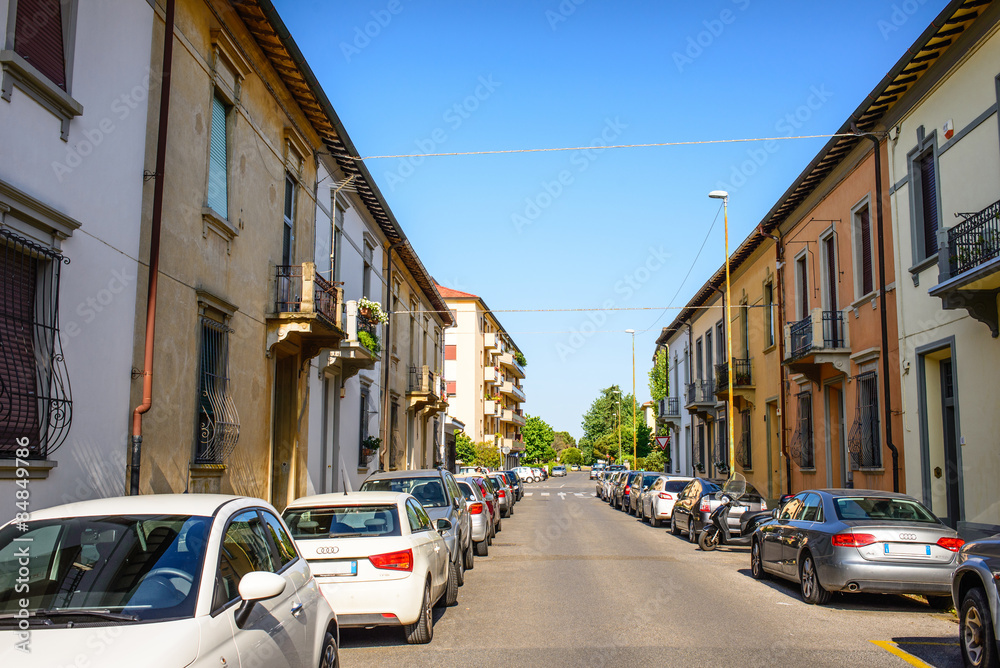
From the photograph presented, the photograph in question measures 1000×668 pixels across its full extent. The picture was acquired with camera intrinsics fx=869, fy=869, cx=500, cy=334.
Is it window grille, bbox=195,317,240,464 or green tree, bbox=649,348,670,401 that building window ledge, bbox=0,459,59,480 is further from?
green tree, bbox=649,348,670,401

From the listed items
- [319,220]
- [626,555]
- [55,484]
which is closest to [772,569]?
[626,555]

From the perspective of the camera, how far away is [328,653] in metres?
5.79

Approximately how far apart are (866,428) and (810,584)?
9527 millimetres

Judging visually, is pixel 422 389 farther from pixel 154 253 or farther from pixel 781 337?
pixel 154 253

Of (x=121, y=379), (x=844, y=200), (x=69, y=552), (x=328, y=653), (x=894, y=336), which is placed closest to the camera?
(x=69, y=552)

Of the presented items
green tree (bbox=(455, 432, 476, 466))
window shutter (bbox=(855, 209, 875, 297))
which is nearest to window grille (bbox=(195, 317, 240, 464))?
window shutter (bbox=(855, 209, 875, 297))

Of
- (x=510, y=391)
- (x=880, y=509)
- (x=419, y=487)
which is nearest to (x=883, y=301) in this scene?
(x=880, y=509)

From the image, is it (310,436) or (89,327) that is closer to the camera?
(89,327)

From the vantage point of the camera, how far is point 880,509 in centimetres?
1108

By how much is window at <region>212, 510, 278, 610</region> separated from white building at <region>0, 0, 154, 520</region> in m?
3.65

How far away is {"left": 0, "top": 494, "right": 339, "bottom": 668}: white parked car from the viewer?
12.5ft

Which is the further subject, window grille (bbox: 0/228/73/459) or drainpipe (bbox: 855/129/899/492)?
drainpipe (bbox: 855/129/899/492)

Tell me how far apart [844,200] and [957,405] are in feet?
23.3

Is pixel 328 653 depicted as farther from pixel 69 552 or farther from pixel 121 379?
pixel 121 379
